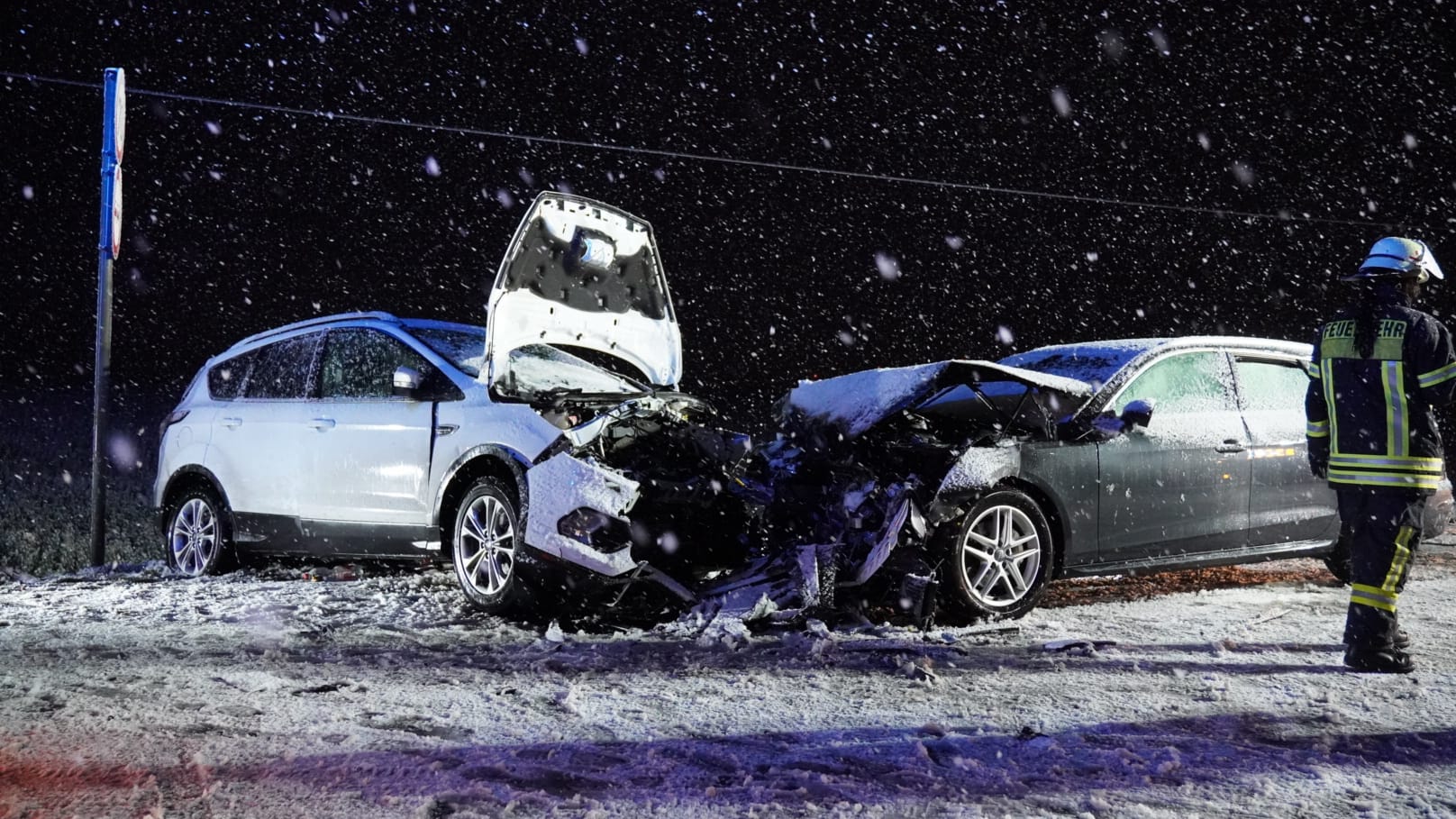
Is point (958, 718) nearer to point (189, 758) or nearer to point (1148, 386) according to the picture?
point (189, 758)

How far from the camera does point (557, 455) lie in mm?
5609

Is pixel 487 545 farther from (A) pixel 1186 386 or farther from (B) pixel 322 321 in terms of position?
(A) pixel 1186 386

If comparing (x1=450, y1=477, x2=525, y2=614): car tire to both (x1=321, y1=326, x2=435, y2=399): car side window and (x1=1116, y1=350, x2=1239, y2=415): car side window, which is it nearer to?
(x1=321, y1=326, x2=435, y2=399): car side window

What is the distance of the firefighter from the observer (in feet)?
15.7

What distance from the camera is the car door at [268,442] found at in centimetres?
706

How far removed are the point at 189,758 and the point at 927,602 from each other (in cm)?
342

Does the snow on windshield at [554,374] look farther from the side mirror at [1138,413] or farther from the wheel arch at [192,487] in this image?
the side mirror at [1138,413]

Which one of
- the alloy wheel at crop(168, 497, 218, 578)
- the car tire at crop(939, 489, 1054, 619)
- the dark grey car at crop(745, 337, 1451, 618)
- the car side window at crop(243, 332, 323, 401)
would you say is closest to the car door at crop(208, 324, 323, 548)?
the car side window at crop(243, 332, 323, 401)

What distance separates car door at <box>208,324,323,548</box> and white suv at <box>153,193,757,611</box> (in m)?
0.01

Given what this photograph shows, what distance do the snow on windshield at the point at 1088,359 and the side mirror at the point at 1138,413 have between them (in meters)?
0.43

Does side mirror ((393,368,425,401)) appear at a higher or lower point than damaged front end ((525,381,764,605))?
higher

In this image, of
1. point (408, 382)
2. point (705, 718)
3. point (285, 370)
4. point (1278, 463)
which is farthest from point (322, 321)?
point (1278, 463)

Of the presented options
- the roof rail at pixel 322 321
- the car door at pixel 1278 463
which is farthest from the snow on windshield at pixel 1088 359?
the roof rail at pixel 322 321

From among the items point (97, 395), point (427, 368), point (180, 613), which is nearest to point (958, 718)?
point (427, 368)
